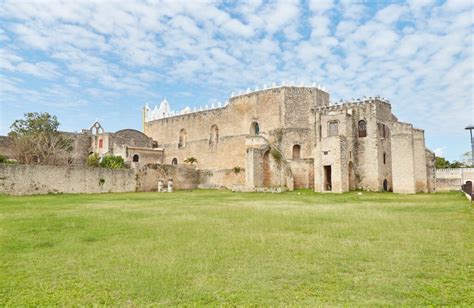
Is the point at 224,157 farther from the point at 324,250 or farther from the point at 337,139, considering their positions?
the point at 324,250

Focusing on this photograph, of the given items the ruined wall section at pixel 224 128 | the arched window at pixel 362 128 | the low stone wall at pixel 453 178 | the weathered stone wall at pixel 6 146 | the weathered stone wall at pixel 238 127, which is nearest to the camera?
the arched window at pixel 362 128

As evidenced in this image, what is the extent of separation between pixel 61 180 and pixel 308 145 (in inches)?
813

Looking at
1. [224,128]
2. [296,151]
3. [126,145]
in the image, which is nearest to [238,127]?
[224,128]

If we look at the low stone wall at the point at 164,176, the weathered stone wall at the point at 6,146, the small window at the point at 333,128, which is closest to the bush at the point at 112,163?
the low stone wall at the point at 164,176

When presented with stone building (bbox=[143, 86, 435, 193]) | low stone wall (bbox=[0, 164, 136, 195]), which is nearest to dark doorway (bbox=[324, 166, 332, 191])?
stone building (bbox=[143, 86, 435, 193])

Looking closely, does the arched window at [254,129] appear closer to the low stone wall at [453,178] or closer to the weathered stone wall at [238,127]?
the weathered stone wall at [238,127]

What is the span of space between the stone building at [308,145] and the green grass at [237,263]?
19466 millimetres

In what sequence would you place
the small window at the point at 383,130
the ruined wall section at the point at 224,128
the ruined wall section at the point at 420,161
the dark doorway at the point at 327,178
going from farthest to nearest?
the ruined wall section at the point at 224,128, the small window at the point at 383,130, the dark doorway at the point at 327,178, the ruined wall section at the point at 420,161

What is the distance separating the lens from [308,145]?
35.6 m

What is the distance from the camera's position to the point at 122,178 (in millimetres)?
30922

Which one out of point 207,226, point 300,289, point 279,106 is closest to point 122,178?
point 279,106

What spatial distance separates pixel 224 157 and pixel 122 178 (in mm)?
14263

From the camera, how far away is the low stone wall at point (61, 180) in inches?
926

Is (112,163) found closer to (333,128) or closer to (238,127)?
(238,127)
